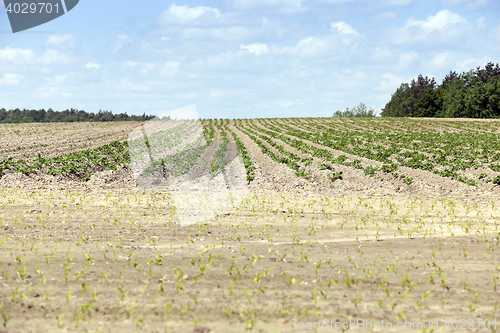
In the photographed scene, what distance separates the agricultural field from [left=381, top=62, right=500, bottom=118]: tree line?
81.3m

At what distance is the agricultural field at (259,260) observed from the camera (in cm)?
537

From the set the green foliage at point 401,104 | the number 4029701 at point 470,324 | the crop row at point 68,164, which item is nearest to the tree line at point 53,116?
the green foliage at point 401,104

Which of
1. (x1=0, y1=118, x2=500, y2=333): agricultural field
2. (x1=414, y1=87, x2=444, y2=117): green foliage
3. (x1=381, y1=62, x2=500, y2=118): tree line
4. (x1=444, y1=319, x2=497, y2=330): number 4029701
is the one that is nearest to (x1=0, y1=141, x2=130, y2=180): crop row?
(x1=0, y1=118, x2=500, y2=333): agricultural field

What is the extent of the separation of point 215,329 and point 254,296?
1.08m

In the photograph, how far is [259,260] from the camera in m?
7.59

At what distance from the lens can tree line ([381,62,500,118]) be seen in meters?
84.2

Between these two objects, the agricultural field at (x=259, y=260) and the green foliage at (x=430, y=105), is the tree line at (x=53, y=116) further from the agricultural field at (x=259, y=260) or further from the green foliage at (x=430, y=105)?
the agricultural field at (x=259, y=260)

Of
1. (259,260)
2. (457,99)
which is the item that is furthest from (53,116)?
(259,260)

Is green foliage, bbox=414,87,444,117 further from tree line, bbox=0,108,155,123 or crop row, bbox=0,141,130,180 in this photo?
crop row, bbox=0,141,130,180

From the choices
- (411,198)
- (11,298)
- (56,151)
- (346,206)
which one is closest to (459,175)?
(411,198)

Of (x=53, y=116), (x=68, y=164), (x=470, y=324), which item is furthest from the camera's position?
(x=53, y=116)

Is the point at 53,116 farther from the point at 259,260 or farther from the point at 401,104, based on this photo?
the point at 259,260

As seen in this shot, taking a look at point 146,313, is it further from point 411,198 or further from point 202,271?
point 411,198

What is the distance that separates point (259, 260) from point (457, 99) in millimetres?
98391
